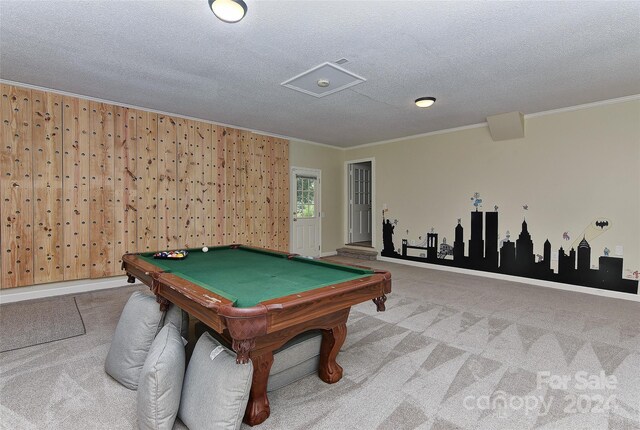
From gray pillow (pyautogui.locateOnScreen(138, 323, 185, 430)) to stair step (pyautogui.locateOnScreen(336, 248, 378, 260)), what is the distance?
5.65 m

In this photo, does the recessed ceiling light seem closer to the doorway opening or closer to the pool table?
the pool table

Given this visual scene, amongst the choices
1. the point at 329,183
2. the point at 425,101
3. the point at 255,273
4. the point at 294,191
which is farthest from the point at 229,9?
the point at 329,183

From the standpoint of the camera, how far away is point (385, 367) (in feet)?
7.57

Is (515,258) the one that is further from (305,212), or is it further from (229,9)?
(229,9)

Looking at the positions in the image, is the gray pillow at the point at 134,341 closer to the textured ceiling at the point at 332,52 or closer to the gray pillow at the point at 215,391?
the gray pillow at the point at 215,391

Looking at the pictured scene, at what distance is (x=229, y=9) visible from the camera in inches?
85.6

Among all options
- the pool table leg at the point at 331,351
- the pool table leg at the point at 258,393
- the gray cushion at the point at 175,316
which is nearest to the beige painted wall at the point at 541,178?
the pool table leg at the point at 331,351

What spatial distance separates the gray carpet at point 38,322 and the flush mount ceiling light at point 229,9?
3.02 meters

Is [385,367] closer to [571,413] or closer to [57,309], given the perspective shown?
[571,413]

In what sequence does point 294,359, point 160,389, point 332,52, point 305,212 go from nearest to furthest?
point 160,389
point 294,359
point 332,52
point 305,212

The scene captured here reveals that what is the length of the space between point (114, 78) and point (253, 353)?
358 cm

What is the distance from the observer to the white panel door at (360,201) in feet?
25.5

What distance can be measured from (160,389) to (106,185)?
3.82 m

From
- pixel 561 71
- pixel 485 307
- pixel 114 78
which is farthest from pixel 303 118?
pixel 485 307
